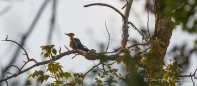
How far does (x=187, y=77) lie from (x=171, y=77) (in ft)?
0.68

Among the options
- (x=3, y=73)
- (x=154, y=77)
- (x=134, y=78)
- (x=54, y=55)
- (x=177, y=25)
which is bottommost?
(x=3, y=73)

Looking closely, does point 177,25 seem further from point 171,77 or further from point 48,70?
point 48,70

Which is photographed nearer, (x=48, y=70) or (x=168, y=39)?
(x=48, y=70)

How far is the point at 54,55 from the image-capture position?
21.1ft

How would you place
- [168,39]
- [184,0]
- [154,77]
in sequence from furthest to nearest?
[168,39], [154,77], [184,0]

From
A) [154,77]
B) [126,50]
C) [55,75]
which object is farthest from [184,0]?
[55,75]

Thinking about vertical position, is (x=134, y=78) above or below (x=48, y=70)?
below

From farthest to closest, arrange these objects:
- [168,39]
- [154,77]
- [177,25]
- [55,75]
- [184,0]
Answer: [168,39] → [55,75] → [154,77] → [177,25] → [184,0]

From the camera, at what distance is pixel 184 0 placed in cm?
256

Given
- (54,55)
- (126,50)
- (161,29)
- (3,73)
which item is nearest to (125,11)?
(161,29)

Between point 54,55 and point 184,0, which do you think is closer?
point 184,0

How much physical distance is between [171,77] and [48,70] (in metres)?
1.57

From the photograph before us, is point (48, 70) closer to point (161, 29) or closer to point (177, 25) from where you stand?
point (161, 29)

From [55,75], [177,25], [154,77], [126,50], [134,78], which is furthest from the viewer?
[55,75]
